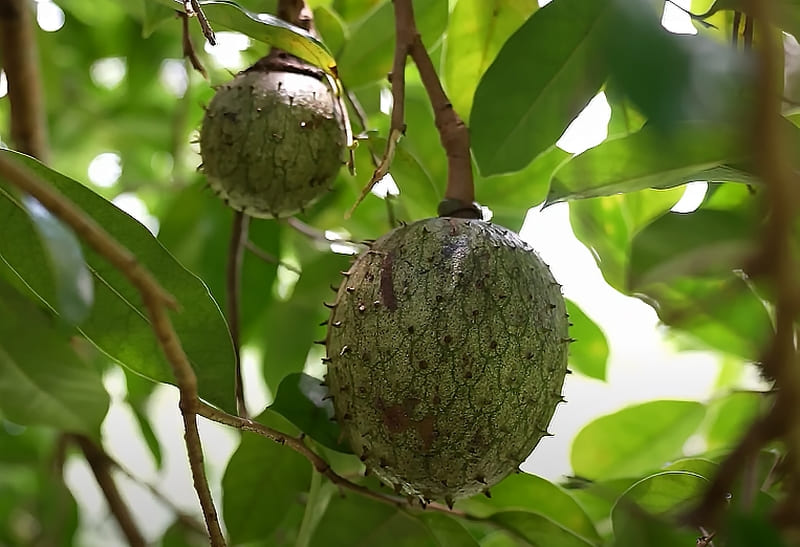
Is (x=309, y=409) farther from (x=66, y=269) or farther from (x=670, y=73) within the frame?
(x=670, y=73)

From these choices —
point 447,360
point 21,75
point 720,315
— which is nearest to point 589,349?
point 720,315

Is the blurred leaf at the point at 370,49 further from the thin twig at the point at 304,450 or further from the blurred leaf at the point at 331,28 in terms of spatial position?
the thin twig at the point at 304,450

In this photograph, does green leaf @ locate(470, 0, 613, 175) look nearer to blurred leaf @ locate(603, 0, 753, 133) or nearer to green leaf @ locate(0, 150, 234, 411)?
green leaf @ locate(0, 150, 234, 411)

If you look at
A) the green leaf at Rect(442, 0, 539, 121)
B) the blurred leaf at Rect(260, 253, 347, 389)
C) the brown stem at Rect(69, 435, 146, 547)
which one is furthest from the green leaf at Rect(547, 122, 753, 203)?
the brown stem at Rect(69, 435, 146, 547)

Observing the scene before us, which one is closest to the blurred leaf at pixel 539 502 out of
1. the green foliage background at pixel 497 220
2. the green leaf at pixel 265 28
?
the green foliage background at pixel 497 220

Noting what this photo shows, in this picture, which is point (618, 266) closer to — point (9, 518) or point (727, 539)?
point (727, 539)

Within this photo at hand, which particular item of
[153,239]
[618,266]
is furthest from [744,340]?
[153,239]

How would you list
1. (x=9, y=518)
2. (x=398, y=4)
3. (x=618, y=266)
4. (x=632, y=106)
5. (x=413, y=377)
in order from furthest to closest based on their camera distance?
(x=9, y=518) < (x=618, y=266) < (x=398, y=4) < (x=413, y=377) < (x=632, y=106)
